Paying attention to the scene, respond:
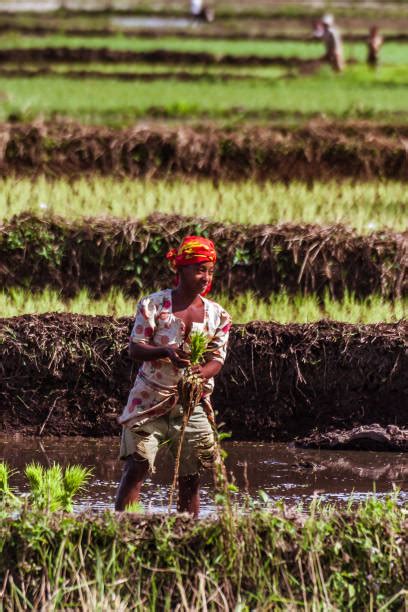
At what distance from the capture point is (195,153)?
37.4ft

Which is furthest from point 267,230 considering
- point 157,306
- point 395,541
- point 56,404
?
point 395,541

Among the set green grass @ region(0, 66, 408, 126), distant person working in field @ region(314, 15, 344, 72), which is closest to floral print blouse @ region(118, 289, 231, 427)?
green grass @ region(0, 66, 408, 126)

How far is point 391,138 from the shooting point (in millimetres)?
12203

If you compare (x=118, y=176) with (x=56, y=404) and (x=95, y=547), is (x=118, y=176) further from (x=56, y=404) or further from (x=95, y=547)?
(x=95, y=547)

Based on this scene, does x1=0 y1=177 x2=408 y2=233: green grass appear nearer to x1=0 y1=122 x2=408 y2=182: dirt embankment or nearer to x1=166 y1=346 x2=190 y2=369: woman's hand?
x1=0 y1=122 x2=408 y2=182: dirt embankment

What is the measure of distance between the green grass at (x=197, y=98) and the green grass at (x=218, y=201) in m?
2.50

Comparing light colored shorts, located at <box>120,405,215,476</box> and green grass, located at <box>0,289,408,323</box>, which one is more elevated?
green grass, located at <box>0,289,408,323</box>

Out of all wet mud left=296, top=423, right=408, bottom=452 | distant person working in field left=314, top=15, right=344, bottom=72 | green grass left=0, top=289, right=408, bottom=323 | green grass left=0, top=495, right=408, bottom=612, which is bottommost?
green grass left=0, top=495, right=408, bottom=612

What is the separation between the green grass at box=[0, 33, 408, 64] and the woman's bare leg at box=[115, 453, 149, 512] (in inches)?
667

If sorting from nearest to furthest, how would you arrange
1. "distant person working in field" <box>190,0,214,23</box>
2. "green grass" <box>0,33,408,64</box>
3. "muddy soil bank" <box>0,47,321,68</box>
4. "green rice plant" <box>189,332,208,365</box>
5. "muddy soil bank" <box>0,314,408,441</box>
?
1. "green rice plant" <box>189,332,208,365</box>
2. "muddy soil bank" <box>0,314,408,441</box>
3. "muddy soil bank" <box>0,47,321,68</box>
4. "green grass" <box>0,33,408,64</box>
5. "distant person working in field" <box>190,0,214,23</box>

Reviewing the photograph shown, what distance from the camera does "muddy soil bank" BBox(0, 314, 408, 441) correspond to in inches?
285

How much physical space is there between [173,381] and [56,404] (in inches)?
99.0

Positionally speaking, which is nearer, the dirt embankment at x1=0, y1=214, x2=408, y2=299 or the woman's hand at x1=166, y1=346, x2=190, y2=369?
the woman's hand at x1=166, y1=346, x2=190, y2=369

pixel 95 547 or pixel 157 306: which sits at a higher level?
pixel 157 306
